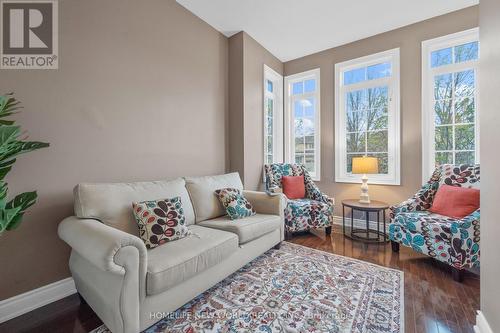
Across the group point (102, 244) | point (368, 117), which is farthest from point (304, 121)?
point (102, 244)

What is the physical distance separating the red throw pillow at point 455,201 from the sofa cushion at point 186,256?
224 cm

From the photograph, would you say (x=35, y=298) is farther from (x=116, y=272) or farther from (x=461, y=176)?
(x=461, y=176)

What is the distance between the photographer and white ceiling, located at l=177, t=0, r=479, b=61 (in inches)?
104

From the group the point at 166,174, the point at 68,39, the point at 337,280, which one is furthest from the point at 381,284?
the point at 68,39

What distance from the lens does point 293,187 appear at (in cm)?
338

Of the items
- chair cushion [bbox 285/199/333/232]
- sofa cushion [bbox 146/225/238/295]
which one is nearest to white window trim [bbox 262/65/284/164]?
chair cushion [bbox 285/199/333/232]

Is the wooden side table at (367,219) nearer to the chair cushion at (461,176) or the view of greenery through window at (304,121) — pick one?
the chair cushion at (461,176)

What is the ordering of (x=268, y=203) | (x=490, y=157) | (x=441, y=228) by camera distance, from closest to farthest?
(x=490, y=157), (x=441, y=228), (x=268, y=203)

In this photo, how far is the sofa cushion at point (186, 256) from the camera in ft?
4.32

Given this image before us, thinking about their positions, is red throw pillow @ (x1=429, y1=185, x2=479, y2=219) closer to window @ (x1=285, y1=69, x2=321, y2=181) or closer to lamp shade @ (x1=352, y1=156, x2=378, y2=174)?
lamp shade @ (x1=352, y1=156, x2=378, y2=174)

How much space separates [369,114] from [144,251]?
11.6 ft

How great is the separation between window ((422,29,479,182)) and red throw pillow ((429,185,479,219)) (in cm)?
61

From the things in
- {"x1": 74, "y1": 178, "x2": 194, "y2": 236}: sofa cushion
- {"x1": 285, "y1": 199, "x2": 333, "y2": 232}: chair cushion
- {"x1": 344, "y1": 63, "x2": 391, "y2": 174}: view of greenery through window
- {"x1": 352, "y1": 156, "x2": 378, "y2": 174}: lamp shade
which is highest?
{"x1": 344, "y1": 63, "x2": 391, "y2": 174}: view of greenery through window

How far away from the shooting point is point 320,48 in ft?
12.1
